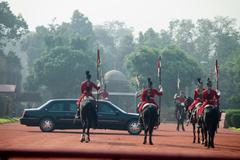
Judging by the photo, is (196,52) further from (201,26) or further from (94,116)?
(94,116)

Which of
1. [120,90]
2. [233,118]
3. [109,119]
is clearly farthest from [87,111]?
[120,90]

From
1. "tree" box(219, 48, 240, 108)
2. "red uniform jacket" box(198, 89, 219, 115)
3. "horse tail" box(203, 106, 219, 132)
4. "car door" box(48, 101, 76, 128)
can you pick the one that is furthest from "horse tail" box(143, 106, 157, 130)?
"tree" box(219, 48, 240, 108)

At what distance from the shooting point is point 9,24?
9938cm

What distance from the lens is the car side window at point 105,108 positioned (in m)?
26.3

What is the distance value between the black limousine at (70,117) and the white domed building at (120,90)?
211ft

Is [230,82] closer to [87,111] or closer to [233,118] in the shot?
[233,118]

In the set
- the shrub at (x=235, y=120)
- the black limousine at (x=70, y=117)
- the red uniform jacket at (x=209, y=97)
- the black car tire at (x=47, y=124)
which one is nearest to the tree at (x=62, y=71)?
the shrub at (x=235, y=120)

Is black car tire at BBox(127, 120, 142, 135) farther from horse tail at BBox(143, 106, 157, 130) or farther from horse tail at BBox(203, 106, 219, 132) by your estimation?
horse tail at BBox(203, 106, 219, 132)

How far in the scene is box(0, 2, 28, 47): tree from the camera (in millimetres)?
98562

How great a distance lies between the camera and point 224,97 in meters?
91.5

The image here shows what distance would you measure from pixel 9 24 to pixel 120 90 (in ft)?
75.6

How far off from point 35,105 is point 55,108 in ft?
199

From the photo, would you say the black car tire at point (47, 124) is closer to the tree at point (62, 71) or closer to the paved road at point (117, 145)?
the paved road at point (117, 145)

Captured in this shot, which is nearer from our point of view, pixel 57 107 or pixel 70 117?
pixel 70 117
